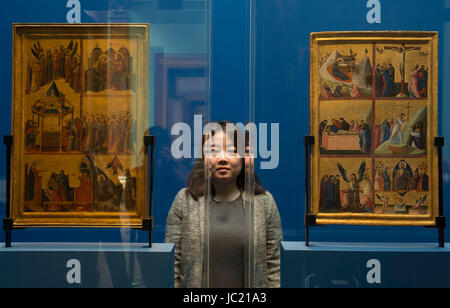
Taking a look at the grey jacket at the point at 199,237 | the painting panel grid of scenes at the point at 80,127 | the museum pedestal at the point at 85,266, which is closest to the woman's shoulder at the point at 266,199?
the grey jacket at the point at 199,237

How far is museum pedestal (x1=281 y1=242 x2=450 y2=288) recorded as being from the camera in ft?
7.93

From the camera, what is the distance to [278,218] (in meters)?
2.50

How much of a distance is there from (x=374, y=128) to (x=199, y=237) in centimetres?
108

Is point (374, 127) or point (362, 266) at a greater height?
point (374, 127)

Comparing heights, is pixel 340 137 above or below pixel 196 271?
above

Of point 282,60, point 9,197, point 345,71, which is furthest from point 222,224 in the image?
point 9,197

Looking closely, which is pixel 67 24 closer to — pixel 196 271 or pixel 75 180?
pixel 75 180

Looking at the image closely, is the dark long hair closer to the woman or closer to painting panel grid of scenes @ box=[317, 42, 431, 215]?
the woman

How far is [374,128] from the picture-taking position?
98.7 inches

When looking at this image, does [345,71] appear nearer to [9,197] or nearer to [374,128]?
[374,128]

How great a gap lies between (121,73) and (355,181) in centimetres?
136

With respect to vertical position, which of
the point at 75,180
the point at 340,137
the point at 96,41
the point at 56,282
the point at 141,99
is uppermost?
the point at 96,41

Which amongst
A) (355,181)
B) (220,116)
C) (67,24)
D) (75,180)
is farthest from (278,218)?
(67,24)

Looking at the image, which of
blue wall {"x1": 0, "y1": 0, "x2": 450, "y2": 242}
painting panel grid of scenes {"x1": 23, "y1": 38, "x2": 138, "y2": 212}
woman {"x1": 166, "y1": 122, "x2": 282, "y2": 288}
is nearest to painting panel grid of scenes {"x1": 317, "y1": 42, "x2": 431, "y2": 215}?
blue wall {"x1": 0, "y1": 0, "x2": 450, "y2": 242}
